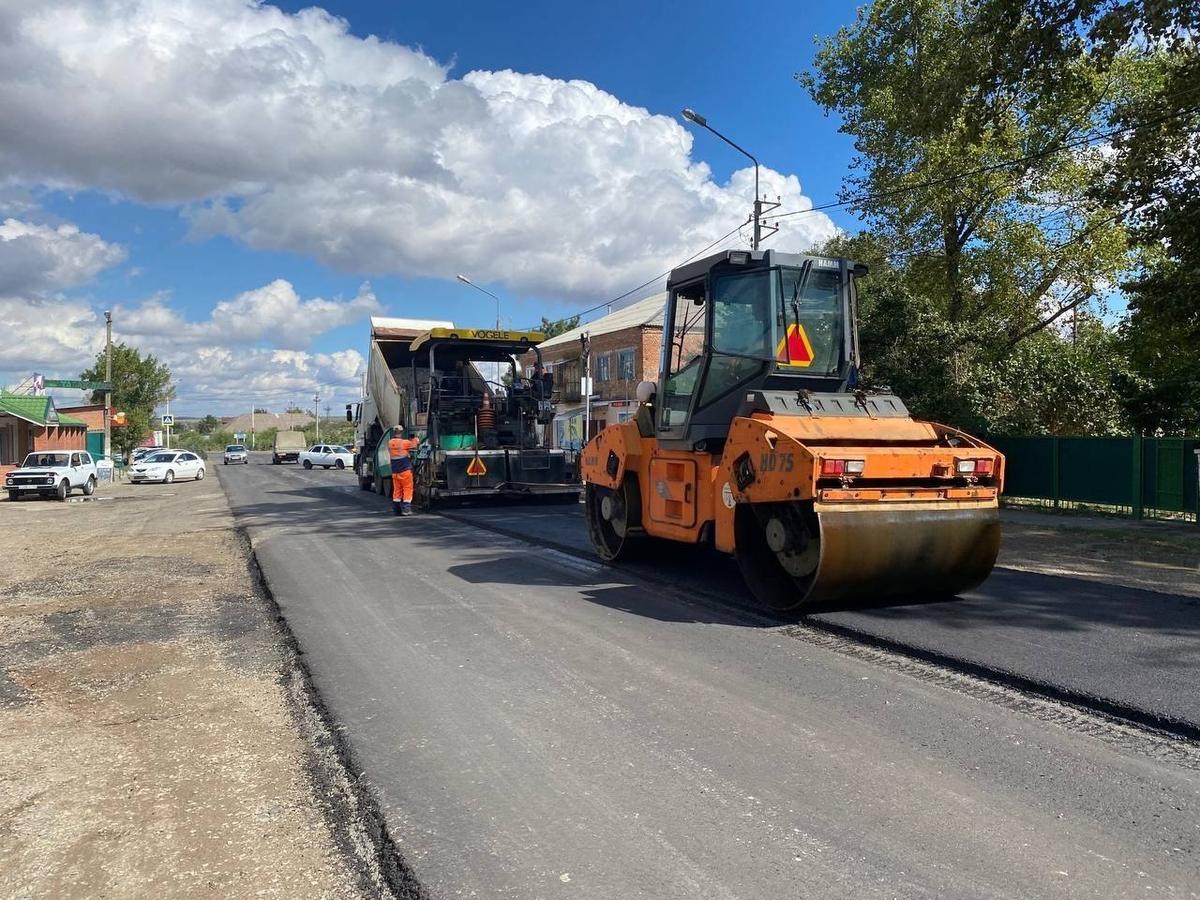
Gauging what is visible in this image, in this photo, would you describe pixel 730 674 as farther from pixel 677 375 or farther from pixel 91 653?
pixel 91 653

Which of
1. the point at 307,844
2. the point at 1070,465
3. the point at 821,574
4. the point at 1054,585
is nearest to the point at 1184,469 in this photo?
the point at 1070,465

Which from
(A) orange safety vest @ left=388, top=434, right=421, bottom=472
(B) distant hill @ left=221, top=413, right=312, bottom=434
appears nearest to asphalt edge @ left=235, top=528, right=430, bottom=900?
(A) orange safety vest @ left=388, top=434, right=421, bottom=472

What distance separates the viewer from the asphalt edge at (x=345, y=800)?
316cm

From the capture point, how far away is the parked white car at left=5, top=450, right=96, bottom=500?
25.9m

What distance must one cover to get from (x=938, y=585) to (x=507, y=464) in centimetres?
1098

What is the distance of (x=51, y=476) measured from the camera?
2605cm

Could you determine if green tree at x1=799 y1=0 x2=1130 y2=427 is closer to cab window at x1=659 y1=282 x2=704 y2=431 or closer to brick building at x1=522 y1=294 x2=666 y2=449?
cab window at x1=659 y1=282 x2=704 y2=431

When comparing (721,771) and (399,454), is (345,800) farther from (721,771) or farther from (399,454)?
(399,454)

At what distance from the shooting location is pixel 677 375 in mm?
8758

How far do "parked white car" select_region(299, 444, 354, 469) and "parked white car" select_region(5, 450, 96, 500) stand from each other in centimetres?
1942

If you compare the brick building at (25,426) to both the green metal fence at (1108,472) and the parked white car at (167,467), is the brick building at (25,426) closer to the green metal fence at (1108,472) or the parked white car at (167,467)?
the parked white car at (167,467)

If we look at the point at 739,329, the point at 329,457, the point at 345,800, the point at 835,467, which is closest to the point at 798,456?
the point at 835,467

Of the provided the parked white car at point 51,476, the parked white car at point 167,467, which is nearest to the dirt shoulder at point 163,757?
the parked white car at point 51,476

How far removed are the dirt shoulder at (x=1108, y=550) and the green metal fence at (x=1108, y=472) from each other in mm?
560
